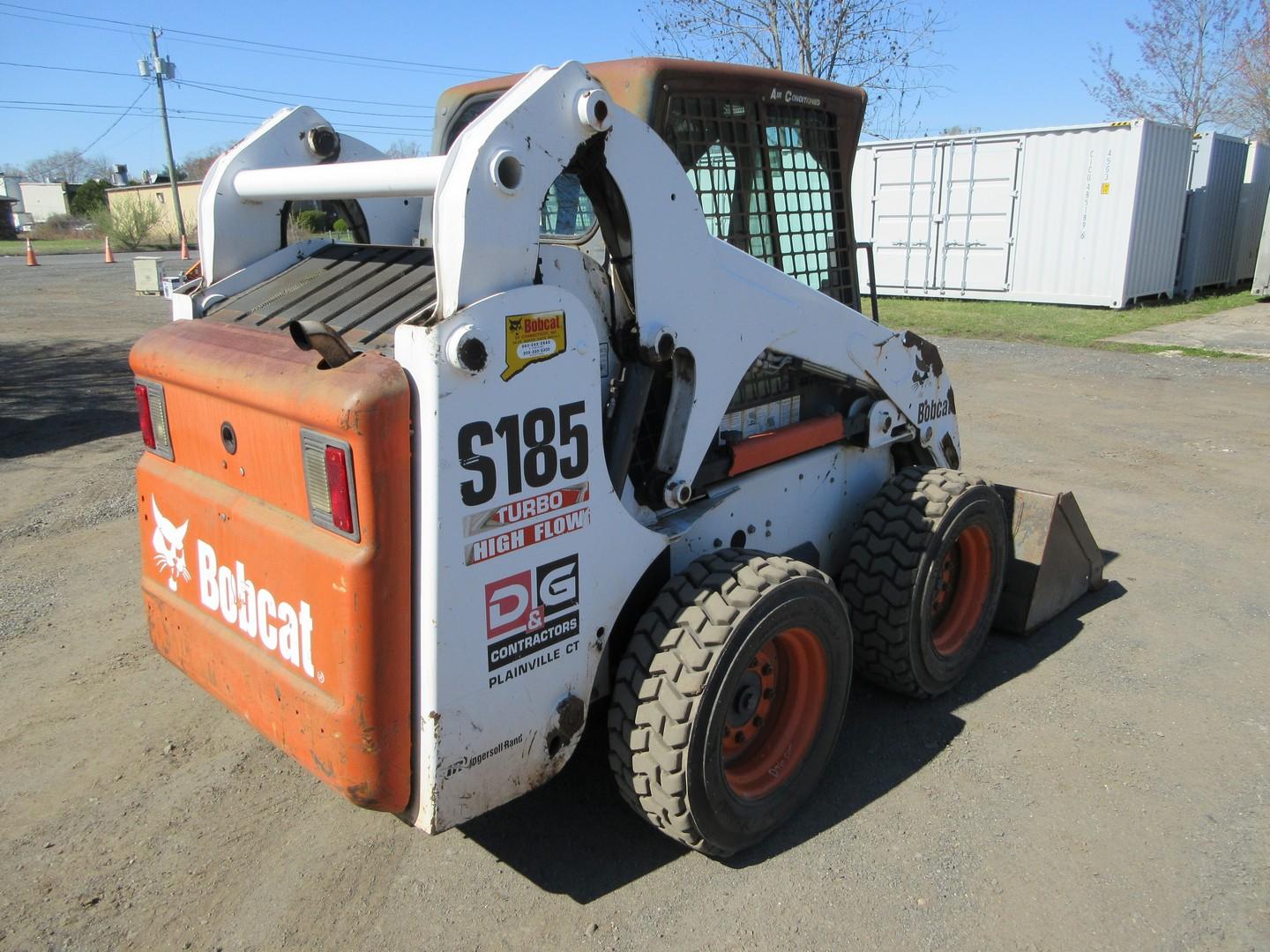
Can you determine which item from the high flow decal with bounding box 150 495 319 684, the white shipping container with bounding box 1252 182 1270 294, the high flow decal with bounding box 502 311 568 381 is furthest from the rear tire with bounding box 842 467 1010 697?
the white shipping container with bounding box 1252 182 1270 294

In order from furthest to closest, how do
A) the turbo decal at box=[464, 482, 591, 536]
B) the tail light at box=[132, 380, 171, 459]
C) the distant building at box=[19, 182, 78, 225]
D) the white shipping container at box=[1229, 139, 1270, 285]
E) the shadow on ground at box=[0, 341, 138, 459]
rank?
the distant building at box=[19, 182, 78, 225] → the white shipping container at box=[1229, 139, 1270, 285] → the shadow on ground at box=[0, 341, 138, 459] → the tail light at box=[132, 380, 171, 459] → the turbo decal at box=[464, 482, 591, 536]

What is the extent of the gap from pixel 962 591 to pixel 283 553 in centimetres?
282

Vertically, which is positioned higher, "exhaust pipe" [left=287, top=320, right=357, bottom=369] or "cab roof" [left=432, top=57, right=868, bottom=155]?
"cab roof" [left=432, top=57, right=868, bottom=155]

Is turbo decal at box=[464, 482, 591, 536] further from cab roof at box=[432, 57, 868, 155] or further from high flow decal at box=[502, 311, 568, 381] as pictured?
cab roof at box=[432, 57, 868, 155]

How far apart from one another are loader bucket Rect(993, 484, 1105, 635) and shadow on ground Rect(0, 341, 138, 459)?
23.1 ft

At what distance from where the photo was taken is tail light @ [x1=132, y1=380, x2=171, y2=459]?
2.99 meters

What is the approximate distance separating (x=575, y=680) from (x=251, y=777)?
1462 mm

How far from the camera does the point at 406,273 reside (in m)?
2.84

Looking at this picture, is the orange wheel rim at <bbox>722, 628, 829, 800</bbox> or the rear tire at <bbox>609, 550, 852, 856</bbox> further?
the orange wheel rim at <bbox>722, 628, 829, 800</bbox>

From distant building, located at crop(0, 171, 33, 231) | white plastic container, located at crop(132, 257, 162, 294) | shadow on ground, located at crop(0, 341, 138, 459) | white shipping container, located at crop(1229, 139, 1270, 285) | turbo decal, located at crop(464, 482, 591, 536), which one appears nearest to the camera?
turbo decal, located at crop(464, 482, 591, 536)

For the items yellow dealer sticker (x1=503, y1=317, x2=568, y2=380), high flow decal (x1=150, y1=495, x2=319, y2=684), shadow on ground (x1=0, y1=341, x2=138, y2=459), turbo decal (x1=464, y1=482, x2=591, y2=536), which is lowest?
shadow on ground (x1=0, y1=341, x2=138, y2=459)

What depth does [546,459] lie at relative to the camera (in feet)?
7.97

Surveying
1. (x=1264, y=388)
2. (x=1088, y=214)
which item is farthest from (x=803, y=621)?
(x=1088, y=214)

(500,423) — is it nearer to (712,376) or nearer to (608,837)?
(712,376)
